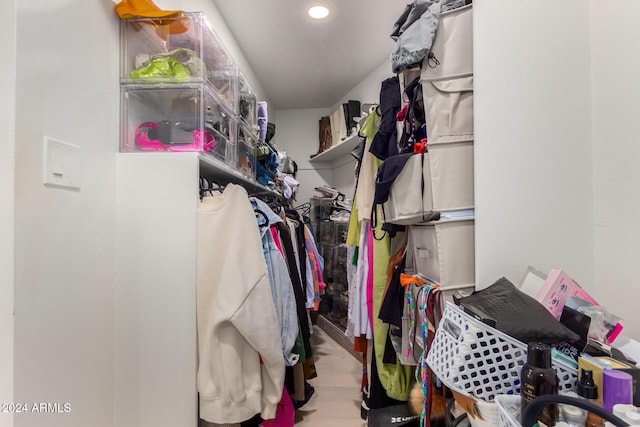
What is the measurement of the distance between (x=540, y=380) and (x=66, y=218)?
113 cm

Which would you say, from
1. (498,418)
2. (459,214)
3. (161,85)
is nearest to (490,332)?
(498,418)

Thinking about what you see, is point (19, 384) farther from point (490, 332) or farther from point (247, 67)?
point (247, 67)

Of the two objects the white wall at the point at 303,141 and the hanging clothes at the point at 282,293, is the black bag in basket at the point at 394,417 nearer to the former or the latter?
the hanging clothes at the point at 282,293

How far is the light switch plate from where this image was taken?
0.71m

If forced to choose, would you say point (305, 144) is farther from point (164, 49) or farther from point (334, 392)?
point (334, 392)

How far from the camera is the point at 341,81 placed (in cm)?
278

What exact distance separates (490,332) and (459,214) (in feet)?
1.48

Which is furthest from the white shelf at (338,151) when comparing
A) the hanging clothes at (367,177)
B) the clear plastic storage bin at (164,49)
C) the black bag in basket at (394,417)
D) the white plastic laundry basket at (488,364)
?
the white plastic laundry basket at (488,364)

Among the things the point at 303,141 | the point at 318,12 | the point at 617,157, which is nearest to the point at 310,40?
the point at 318,12

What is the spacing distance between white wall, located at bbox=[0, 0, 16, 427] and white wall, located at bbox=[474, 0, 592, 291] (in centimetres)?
116

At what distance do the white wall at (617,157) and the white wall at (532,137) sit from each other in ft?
0.08

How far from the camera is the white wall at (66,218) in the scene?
0.66m

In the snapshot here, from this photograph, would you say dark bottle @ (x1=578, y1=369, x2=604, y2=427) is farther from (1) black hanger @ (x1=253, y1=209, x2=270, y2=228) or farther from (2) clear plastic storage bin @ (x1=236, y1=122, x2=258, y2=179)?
(2) clear plastic storage bin @ (x1=236, y1=122, x2=258, y2=179)

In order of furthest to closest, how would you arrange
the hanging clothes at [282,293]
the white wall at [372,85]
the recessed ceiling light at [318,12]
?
the white wall at [372,85] < the recessed ceiling light at [318,12] < the hanging clothes at [282,293]
